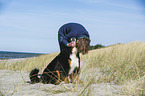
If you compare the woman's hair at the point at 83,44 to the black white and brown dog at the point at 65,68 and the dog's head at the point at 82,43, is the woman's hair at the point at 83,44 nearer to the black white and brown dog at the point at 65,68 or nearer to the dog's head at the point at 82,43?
the dog's head at the point at 82,43

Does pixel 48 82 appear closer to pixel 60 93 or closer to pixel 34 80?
pixel 34 80

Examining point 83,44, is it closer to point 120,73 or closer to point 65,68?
point 65,68

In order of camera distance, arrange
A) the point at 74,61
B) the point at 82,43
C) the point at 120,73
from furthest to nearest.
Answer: the point at 120,73, the point at 74,61, the point at 82,43

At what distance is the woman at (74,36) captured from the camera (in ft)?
9.15

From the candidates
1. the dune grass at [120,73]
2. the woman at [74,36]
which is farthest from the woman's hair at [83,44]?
the dune grass at [120,73]

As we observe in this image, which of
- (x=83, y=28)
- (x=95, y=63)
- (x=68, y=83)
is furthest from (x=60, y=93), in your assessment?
(x=95, y=63)

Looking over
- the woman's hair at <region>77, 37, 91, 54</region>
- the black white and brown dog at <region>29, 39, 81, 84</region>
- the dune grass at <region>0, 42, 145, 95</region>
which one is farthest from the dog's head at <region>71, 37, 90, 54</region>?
the dune grass at <region>0, 42, 145, 95</region>

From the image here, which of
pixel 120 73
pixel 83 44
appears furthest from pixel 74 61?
pixel 120 73

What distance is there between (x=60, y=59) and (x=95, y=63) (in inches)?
88.0

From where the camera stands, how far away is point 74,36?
2789 millimetres

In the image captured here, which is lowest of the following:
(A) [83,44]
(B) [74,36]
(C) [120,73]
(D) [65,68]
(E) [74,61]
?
(C) [120,73]

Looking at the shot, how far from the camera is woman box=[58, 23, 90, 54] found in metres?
2.79

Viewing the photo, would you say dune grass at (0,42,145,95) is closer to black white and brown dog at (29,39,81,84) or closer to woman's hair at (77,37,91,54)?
black white and brown dog at (29,39,81,84)

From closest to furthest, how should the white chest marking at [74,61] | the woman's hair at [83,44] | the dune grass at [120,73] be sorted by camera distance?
the dune grass at [120,73] < the woman's hair at [83,44] < the white chest marking at [74,61]
